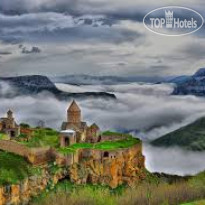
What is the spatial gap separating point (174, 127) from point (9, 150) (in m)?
25.7

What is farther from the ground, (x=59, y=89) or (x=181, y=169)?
(x=59, y=89)

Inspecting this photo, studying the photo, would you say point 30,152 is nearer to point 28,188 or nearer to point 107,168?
point 28,188

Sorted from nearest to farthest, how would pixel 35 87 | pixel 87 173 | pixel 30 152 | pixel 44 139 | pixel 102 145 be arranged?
pixel 30 152 < pixel 87 173 < pixel 102 145 < pixel 44 139 < pixel 35 87

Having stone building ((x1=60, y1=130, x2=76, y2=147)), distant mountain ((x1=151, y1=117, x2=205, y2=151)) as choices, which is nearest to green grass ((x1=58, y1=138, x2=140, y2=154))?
stone building ((x1=60, y1=130, x2=76, y2=147))

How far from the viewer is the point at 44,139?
35.6m

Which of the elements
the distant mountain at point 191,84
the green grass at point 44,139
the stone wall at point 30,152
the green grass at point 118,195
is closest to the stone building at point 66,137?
the green grass at point 44,139

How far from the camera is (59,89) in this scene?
5459 centimetres

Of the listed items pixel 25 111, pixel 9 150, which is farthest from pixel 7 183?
pixel 25 111

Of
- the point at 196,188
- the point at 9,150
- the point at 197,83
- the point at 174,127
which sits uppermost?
the point at 197,83

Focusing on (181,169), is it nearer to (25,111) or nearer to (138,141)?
(138,141)

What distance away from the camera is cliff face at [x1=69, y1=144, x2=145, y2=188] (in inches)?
1334

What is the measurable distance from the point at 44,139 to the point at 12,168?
4590 mm

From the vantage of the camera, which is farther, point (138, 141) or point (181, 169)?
point (181, 169)

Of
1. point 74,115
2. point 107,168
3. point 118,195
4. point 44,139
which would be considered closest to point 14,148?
point 44,139
